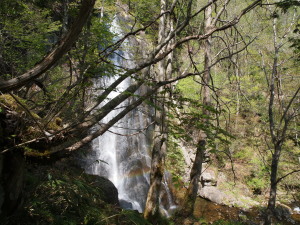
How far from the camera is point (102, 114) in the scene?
8.91 ft

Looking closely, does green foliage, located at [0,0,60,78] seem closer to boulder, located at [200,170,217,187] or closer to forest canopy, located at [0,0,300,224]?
forest canopy, located at [0,0,300,224]

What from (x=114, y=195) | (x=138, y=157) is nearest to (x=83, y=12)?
(x=114, y=195)

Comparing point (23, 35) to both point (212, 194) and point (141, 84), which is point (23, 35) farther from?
point (212, 194)

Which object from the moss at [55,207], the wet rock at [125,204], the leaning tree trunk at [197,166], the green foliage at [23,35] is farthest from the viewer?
the wet rock at [125,204]

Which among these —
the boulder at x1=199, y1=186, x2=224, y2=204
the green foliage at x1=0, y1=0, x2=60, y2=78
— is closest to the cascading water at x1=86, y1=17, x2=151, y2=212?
the green foliage at x1=0, y1=0, x2=60, y2=78

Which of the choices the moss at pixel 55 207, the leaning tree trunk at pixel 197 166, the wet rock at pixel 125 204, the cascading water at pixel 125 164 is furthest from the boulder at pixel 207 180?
the moss at pixel 55 207

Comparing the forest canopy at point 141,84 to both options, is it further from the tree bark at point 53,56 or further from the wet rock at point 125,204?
the wet rock at point 125,204

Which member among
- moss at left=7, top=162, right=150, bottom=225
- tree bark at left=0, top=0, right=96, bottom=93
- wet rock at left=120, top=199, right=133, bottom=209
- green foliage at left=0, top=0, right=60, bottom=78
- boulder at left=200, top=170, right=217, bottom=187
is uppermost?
green foliage at left=0, top=0, right=60, bottom=78

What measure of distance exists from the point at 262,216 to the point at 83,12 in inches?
447

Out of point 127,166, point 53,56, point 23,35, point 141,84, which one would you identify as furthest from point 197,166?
point 23,35

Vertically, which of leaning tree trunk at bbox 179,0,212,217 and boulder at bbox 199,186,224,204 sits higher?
leaning tree trunk at bbox 179,0,212,217

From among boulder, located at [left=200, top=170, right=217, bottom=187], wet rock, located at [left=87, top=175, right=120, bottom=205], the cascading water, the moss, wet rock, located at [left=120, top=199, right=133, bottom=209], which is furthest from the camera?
boulder, located at [left=200, top=170, right=217, bottom=187]

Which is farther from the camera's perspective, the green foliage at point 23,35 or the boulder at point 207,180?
the boulder at point 207,180

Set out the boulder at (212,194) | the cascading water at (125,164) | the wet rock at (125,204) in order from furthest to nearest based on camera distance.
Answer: the boulder at (212,194) < the cascading water at (125,164) < the wet rock at (125,204)
